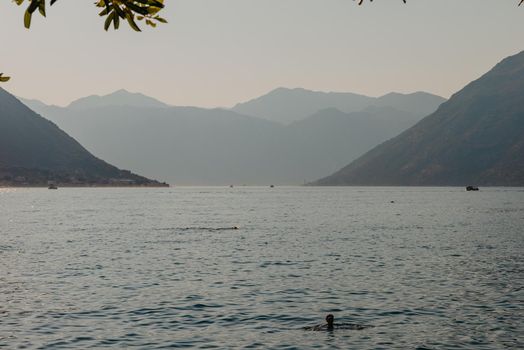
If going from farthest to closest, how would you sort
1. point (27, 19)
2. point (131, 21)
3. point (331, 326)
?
point (331, 326) < point (131, 21) < point (27, 19)

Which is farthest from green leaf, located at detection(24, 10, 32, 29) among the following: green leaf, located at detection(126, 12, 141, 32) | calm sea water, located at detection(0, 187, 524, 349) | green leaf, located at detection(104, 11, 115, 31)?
calm sea water, located at detection(0, 187, 524, 349)

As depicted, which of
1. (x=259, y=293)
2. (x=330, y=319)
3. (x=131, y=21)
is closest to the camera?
(x=131, y=21)

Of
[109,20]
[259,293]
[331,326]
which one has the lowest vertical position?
[259,293]

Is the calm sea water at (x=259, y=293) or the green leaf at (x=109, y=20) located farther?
the calm sea water at (x=259, y=293)

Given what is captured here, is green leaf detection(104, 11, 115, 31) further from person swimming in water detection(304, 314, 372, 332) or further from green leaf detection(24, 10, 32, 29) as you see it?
person swimming in water detection(304, 314, 372, 332)

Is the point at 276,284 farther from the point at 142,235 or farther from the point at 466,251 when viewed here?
the point at 142,235

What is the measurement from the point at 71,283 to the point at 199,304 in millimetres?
11969

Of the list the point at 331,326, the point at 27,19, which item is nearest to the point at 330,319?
the point at 331,326

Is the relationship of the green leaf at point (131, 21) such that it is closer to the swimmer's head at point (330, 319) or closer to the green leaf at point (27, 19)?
the green leaf at point (27, 19)

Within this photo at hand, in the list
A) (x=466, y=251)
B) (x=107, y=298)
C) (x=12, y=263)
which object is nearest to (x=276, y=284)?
(x=107, y=298)

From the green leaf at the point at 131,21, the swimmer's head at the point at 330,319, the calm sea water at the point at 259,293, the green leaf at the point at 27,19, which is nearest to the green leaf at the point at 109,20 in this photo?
the green leaf at the point at 131,21

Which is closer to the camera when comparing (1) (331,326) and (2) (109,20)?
(2) (109,20)

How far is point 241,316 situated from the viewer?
3167cm

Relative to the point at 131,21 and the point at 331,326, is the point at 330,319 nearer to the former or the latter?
the point at 331,326
